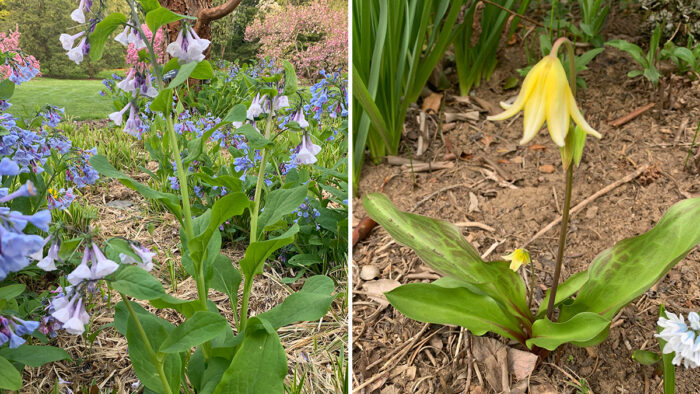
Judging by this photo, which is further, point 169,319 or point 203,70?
point 169,319

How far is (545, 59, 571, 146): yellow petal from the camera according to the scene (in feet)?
2.86

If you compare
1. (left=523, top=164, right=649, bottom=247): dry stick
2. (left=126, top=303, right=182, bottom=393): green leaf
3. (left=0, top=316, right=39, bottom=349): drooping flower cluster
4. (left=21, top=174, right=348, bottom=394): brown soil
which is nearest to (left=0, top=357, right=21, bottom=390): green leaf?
(left=0, top=316, right=39, bottom=349): drooping flower cluster

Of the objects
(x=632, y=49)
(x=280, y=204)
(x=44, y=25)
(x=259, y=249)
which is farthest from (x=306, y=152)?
(x=44, y=25)

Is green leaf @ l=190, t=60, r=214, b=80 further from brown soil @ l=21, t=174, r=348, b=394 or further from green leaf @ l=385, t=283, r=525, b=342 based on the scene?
brown soil @ l=21, t=174, r=348, b=394

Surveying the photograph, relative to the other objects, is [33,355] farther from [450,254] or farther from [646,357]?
[646,357]

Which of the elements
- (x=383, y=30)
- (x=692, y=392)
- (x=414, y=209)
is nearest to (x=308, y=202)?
(x=414, y=209)

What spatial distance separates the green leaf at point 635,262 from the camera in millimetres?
1097

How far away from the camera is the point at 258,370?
1.07 m

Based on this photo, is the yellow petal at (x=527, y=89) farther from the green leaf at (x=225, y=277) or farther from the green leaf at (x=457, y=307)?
the green leaf at (x=225, y=277)

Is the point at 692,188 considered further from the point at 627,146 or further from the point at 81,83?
the point at 81,83

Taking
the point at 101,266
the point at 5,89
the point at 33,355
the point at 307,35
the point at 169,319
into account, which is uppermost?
the point at 5,89

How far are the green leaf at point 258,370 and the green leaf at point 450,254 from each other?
1.16 feet

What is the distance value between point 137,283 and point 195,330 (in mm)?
156

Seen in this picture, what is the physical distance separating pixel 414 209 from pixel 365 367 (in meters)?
0.57
